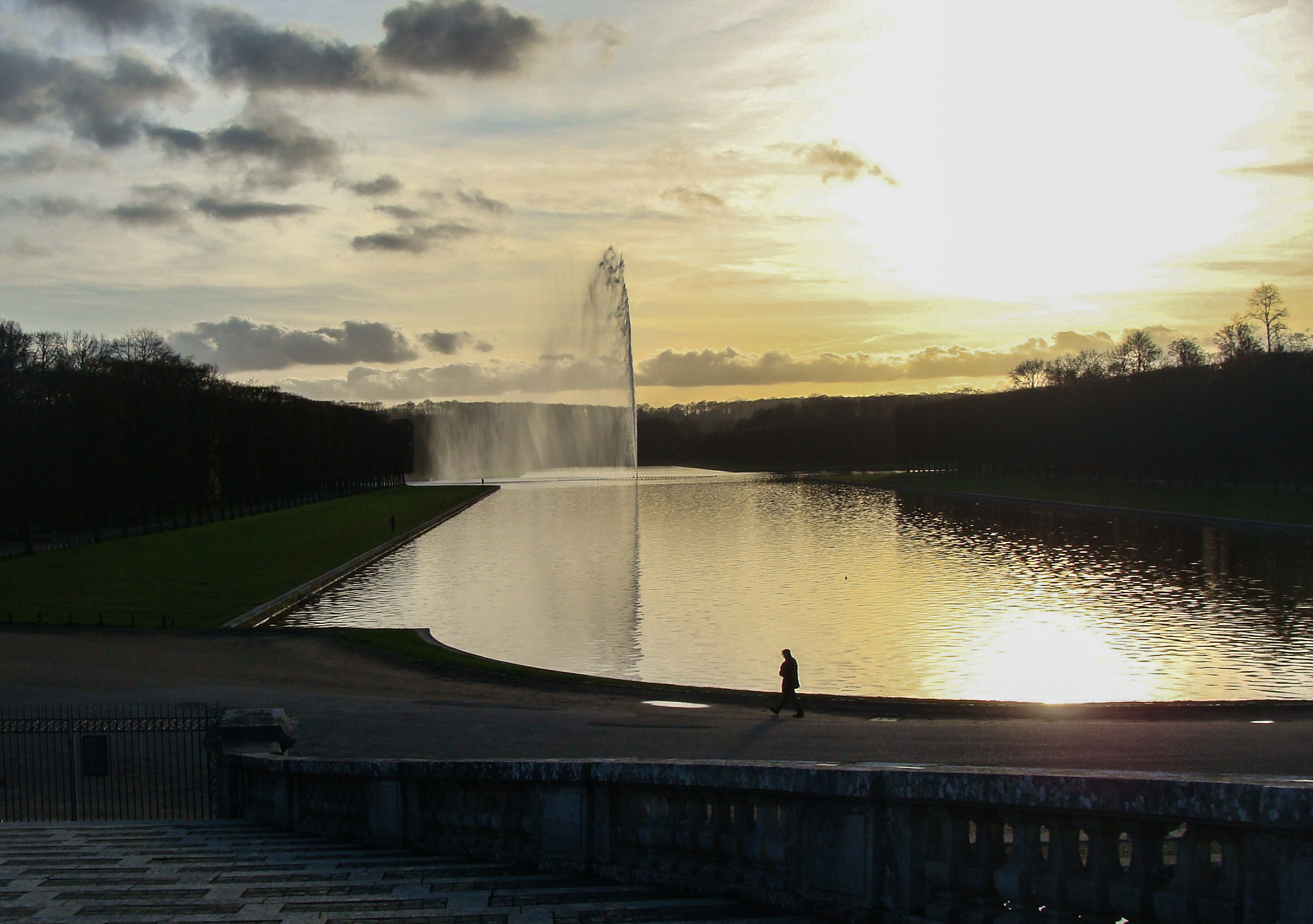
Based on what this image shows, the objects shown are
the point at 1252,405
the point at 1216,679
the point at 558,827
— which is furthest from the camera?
the point at 1252,405

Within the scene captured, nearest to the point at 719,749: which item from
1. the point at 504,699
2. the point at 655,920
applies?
the point at 504,699

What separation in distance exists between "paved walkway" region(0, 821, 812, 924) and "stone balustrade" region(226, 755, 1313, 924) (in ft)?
0.83

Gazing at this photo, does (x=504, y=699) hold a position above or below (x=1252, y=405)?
below

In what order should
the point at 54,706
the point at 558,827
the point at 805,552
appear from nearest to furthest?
the point at 558,827 < the point at 54,706 < the point at 805,552

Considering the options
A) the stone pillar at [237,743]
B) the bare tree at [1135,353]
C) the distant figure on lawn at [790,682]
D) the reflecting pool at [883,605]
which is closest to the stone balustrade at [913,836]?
the stone pillar at [237,743]

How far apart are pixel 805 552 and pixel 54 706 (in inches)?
1448

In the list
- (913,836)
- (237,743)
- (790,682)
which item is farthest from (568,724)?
(913,836)

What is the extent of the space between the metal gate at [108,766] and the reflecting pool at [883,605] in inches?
432

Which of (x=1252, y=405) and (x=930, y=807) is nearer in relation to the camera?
(x=930, y=807)

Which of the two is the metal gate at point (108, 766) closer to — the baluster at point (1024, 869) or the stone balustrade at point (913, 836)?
the stone balustrade at point (913, 836)

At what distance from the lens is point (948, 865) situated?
654 centimetres

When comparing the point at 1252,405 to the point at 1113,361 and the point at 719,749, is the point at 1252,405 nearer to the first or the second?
the point at 1113,361

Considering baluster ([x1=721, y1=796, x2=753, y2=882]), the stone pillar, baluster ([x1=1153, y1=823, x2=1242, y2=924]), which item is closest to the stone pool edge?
the stone pillar

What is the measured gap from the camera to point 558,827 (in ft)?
28.5
